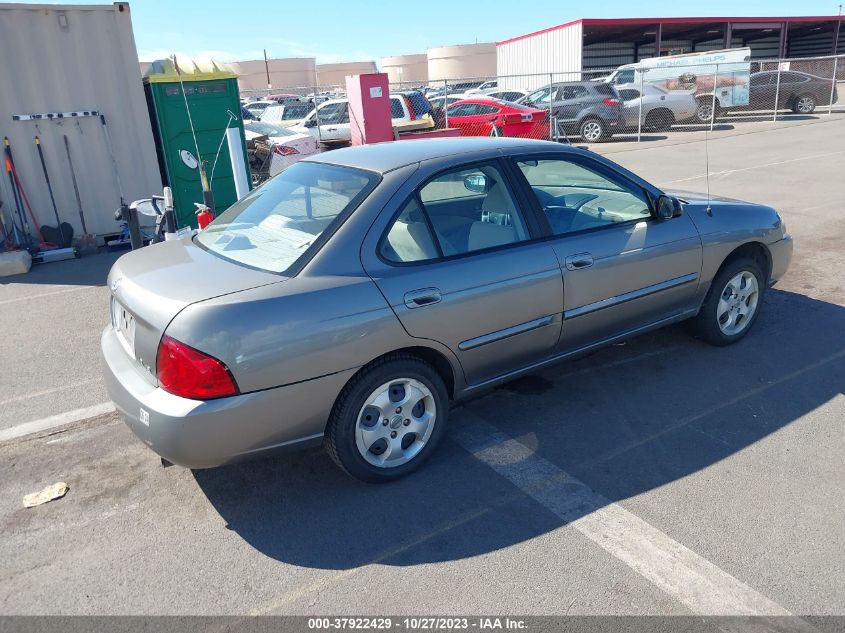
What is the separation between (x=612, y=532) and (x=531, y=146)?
7.32ft

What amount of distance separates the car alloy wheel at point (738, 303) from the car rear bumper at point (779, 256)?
21cm

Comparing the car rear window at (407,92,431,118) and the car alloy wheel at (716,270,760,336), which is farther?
the car rear window at (407,92,431,118)

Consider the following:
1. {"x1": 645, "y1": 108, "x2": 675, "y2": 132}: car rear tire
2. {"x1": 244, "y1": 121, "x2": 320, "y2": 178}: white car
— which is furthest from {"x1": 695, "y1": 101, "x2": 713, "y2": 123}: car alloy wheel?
{"x1": 244, "y1": 121, "x2": 320, "y2": 178}: white car

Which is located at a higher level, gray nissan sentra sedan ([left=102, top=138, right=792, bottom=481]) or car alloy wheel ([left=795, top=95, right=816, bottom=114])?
gray nissan sentra sedan ([left=102, top=138, right=792, bottom=481])

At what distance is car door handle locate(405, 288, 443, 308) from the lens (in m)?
3.26

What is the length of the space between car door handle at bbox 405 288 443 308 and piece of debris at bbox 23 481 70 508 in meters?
2.05

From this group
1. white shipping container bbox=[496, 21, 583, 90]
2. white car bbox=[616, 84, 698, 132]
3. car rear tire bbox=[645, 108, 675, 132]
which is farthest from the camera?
white shipping container bbox=[496, 21, 583, 90]

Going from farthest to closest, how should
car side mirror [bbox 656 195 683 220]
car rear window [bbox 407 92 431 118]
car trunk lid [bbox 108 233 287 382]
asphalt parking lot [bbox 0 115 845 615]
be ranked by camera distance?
car rear window [bbox 407 92 431 118] → car side mirror [bbox 656 195 683 220] → car trunk lid [bbox 108 233 287 382] → asphalt parking lot [bbox 0 115 845 615]

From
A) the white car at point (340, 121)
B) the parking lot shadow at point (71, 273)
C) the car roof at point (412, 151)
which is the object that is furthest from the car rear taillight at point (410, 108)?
the car roof at point (412, 151)

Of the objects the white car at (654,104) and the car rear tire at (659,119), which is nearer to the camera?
the white car at (654,104)

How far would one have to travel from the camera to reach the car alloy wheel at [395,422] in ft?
10.8

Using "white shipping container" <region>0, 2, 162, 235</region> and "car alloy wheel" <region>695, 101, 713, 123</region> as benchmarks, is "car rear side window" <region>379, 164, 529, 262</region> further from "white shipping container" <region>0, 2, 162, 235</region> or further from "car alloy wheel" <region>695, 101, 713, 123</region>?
"car alloy wheel" <region>695, 101, 713, 123</region>

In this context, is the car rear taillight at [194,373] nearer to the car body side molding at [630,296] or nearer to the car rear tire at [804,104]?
the car body side molding at [630,296]

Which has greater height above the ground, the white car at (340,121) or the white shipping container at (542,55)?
the white shipping container at (542,55)
